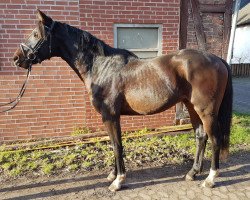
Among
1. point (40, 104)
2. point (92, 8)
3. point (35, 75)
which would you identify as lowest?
point (40, 104)

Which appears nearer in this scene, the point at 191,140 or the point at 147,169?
the point at 147,169

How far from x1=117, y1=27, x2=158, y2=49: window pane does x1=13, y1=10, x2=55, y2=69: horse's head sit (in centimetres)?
215

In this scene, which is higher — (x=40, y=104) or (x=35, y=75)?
(x=35, y=75)

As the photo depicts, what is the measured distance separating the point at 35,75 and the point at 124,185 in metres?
2.78

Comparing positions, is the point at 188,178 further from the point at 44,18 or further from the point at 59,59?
the point at 59,59

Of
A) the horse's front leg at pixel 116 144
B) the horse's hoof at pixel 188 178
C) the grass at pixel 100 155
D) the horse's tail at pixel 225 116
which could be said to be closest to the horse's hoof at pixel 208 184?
the horse's hoof at pixel 188 178

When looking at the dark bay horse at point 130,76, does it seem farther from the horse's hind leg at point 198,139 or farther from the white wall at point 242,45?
the white wall at point 242,45

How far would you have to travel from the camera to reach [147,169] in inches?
155

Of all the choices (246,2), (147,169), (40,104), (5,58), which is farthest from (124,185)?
(246,2)

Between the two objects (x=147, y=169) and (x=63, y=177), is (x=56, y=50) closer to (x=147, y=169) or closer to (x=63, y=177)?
(x=63, y=177)

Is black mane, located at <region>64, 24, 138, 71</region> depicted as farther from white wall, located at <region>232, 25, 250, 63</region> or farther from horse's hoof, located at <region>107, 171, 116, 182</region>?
white wall, located at <region>232, 25, 250, 63</region>

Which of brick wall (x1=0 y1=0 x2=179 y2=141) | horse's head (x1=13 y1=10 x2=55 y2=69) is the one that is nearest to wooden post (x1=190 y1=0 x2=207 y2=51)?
brick wall (x1=0 y1=0 x2=179 y2=141)

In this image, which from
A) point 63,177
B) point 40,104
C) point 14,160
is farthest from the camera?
point 40,104

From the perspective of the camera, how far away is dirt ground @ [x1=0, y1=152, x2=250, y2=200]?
325 cm
